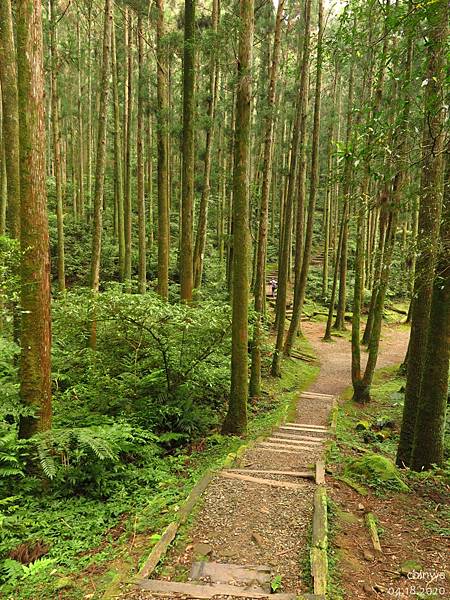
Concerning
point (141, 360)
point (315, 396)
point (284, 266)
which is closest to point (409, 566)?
point (141, 360)

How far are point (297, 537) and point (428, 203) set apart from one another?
15.4ft

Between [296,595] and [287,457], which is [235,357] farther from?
[296,595]

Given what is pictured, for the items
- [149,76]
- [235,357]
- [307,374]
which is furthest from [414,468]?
[149,76]

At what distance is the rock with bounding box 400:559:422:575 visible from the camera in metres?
4.06

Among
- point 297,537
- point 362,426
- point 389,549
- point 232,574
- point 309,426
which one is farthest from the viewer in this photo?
point 362,426

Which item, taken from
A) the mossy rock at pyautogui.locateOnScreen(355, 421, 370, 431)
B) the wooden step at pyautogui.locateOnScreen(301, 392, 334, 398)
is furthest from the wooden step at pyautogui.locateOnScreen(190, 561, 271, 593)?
the wooden step at pyautogui.locateOnScreen(301, 392, 334, 398)

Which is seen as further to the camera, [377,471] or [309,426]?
[309,426]

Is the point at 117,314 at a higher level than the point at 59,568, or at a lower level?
higher

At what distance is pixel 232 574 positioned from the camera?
3.65 metres

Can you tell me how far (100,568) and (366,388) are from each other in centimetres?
1046

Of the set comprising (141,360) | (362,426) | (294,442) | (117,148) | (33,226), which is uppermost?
(117,148)

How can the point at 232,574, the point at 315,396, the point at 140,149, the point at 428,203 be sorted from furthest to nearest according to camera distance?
the point at 140,149 < the point at 315,396 < the point at 428,203 < the point at 232,574

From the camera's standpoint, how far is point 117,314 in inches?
293

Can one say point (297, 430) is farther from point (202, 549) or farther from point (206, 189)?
point (206, 189)
